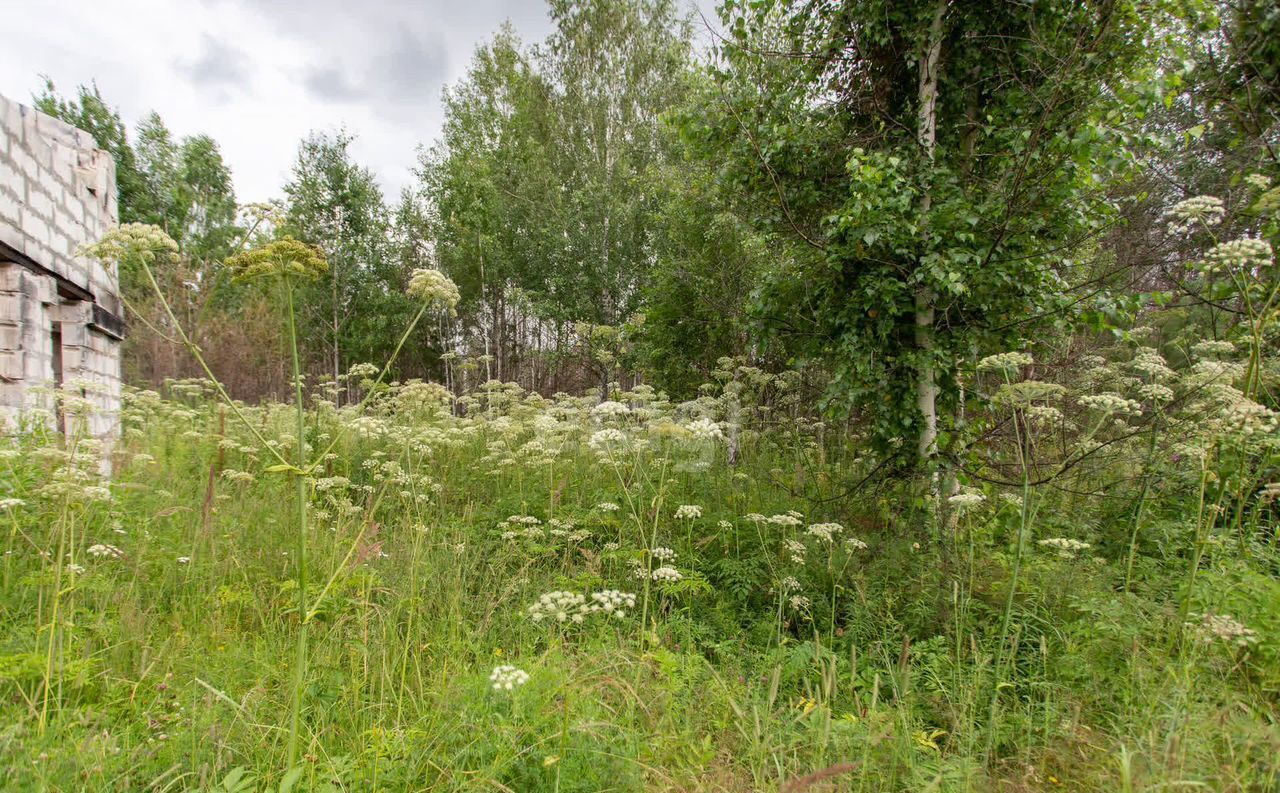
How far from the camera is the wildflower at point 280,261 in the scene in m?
2.34

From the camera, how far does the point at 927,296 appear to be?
444 cm

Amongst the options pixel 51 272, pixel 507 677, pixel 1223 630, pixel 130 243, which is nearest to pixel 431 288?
pixel 130 243

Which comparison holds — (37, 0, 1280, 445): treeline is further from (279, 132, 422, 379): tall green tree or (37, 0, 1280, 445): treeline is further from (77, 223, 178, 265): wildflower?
(279, 132, 422, 379): tall green tree

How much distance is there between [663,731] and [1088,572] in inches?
122

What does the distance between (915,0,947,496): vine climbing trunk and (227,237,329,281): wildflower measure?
4.05m

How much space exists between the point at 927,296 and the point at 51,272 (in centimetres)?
872

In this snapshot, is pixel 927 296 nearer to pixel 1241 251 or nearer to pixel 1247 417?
pixel 1241 251

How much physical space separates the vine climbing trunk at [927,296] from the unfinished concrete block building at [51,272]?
6.62 meters

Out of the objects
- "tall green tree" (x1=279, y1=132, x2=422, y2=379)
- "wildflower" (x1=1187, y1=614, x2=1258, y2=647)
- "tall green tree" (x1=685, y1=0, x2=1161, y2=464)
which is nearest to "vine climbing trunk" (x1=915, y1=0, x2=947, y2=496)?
"tall green tree" (x1=685, y1=0, x2=1161, y2=464)

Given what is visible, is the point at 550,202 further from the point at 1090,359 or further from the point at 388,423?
the point at 1090,359

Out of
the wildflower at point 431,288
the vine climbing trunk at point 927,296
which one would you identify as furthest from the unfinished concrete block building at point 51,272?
the vine climbing trunk at point 927,296

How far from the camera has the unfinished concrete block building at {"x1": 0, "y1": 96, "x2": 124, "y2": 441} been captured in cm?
538

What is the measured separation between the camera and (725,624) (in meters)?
3.81

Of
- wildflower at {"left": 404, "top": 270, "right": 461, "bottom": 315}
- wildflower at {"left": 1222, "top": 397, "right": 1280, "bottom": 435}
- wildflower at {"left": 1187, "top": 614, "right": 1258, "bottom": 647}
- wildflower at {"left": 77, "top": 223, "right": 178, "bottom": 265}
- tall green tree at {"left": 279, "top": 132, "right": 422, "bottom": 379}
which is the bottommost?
wildflower at {"left": 1187, "top": 614, "right": 1258, "bottom": 647}
